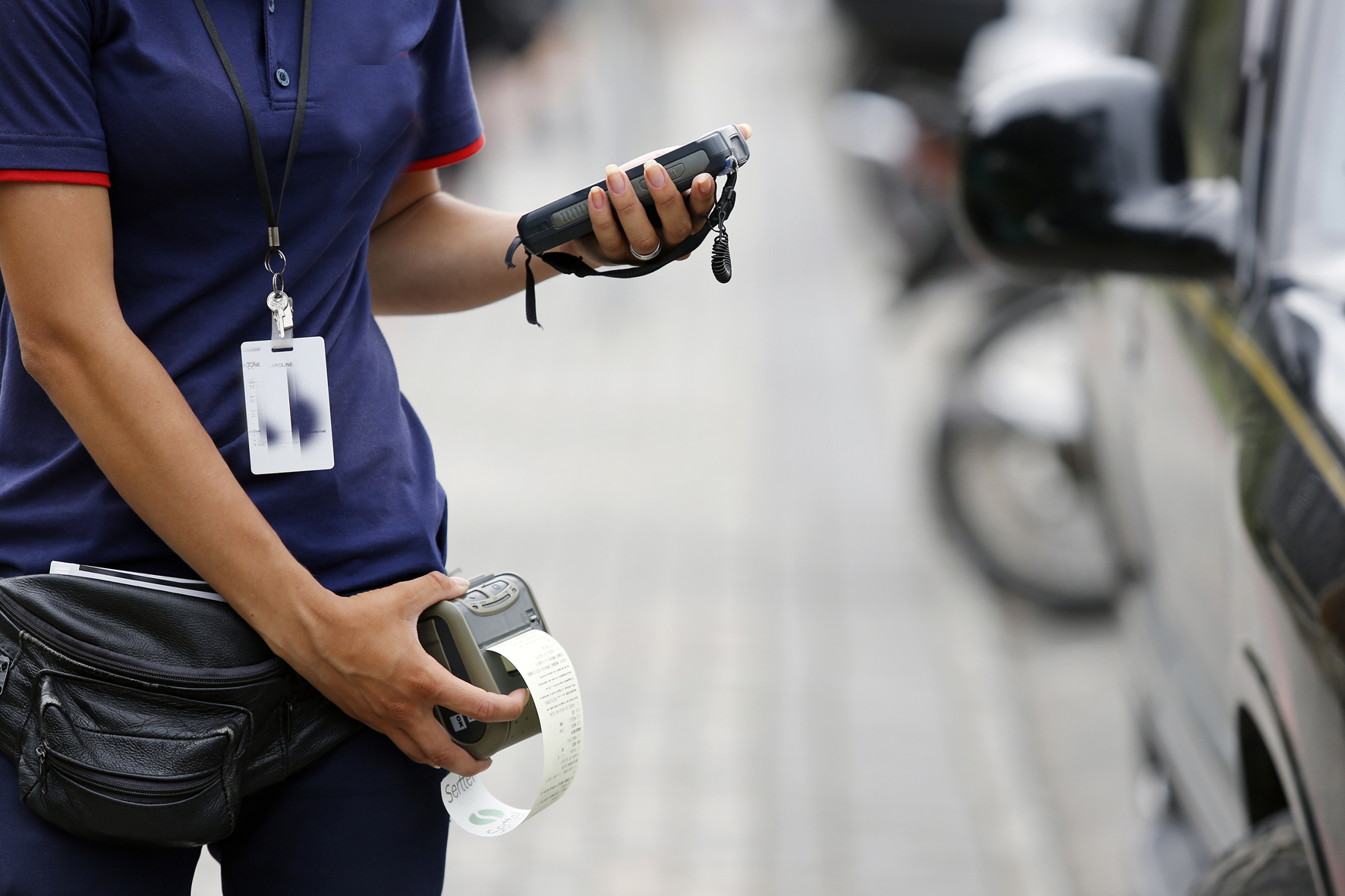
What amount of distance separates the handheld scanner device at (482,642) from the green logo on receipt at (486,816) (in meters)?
0.07

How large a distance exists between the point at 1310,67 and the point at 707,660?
2779 millimetres

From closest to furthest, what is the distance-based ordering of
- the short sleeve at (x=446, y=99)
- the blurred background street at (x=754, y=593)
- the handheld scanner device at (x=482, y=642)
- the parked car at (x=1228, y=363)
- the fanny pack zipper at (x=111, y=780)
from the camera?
the fanny pack zipper at (x=111, y=780), the handheld scanner device at (x=482, y=642), the short sleeve at (x=446, y=99), the parked car at (x=1228, y=363), the blurred background street at (x=754, y=593)

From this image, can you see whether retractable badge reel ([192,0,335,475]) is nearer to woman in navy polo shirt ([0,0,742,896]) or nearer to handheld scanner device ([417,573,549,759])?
woman in navy polo shirt ([0,0,742,896])

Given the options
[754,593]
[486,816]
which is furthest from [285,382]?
[754,593]

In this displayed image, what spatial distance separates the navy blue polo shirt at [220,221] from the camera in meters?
1.35

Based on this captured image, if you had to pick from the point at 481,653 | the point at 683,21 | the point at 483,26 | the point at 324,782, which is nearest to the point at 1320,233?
the point at 481,653

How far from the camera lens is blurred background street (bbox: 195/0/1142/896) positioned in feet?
12.1

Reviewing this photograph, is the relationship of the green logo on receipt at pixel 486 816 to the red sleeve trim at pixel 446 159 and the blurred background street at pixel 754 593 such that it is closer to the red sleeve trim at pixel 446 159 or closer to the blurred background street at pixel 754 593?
the red sleeve trim at pixel 446 159

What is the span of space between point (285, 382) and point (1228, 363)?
4.98 feet

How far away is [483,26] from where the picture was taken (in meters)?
7.35

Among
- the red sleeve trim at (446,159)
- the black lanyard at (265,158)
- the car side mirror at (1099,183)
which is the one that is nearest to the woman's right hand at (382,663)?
the black lanyard at (265,158)

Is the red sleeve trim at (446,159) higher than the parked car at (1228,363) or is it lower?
higher

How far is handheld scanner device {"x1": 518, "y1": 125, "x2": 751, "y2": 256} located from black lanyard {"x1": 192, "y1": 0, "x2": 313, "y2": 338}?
0.24 meters

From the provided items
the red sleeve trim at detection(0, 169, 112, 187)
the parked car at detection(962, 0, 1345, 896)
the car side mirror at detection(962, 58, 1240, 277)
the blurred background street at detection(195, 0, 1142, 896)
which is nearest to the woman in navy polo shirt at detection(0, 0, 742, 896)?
the red sleeve trim at detection(0, 169, 112, 187)
